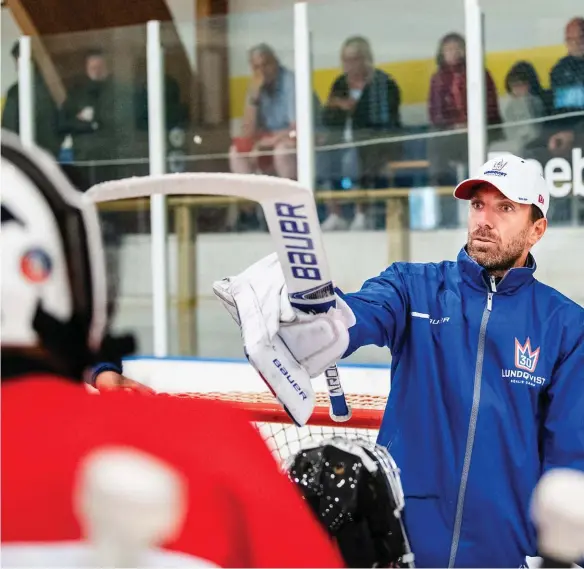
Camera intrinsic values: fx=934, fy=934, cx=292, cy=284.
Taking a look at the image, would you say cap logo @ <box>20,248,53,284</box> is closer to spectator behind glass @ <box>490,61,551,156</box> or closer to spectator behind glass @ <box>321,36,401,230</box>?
spectator behind glass @ <box>490,61,551,156</box>

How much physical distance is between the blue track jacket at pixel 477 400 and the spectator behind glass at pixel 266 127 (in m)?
2.13

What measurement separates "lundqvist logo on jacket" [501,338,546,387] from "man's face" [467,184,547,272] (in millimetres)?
152

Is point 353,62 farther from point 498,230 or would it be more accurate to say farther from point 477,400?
point 477,400

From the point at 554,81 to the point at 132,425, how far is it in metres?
3.12

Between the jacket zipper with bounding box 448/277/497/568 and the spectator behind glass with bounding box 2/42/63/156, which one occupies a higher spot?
the spectator behind glass with bounding box 2/42/63/156

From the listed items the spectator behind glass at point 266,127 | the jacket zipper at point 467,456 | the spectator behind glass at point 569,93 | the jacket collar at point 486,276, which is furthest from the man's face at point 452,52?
the jacket zipper at point 467,456

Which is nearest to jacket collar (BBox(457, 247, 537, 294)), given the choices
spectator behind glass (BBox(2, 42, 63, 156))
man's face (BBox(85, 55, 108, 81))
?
spectator behind glass (BBox(2, 42, 63, 156))

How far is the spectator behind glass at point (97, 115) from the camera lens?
3.95 m

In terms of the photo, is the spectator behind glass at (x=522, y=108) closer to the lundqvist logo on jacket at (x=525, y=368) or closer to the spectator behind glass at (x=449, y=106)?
the spectator behind glass at (x=449, y=106)

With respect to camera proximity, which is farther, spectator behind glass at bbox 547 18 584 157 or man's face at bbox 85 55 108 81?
man's face at bbox 85 55 108 81

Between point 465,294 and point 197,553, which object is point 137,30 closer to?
point 465,294

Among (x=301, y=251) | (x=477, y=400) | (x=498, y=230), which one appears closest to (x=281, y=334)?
(x=301, y=251)

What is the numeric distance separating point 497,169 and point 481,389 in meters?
0.39

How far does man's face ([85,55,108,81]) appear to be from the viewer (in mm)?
4129
